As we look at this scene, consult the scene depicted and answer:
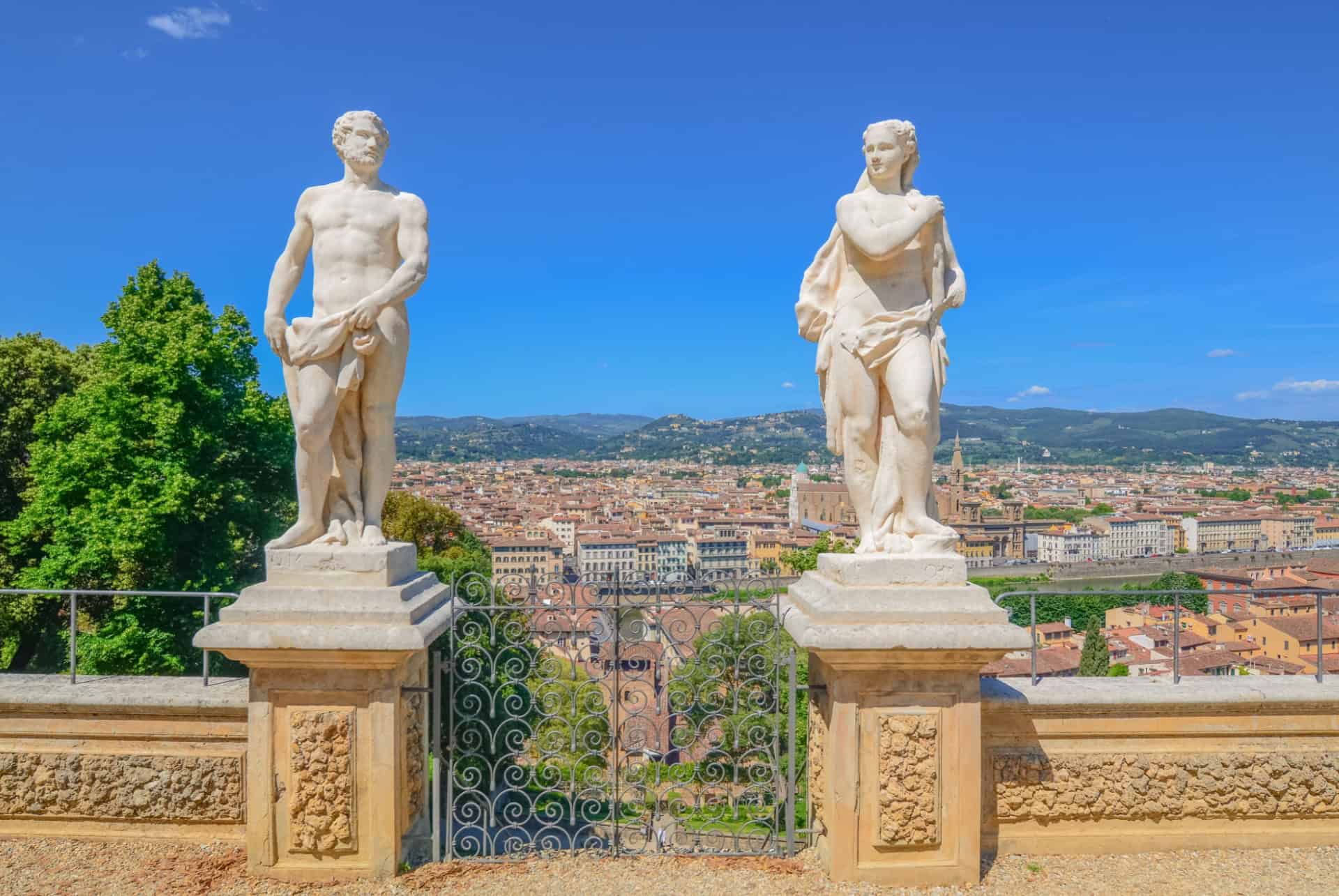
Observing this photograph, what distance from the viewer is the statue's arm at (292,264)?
4480mm

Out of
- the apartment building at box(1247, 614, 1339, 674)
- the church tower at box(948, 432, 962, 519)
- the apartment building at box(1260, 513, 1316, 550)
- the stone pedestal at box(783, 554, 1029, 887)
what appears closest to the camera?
the stone pedestal at box(783, 554, 1029, 887)

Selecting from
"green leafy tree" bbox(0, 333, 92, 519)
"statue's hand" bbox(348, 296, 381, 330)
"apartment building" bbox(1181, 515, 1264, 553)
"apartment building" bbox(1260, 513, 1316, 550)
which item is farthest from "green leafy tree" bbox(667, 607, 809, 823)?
"apartment building" bbox(1260, 513, 1316, 550)

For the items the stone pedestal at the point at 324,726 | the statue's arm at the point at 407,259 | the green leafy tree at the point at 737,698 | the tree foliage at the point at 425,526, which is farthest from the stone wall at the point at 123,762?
the tree foliage at the point at 425,526

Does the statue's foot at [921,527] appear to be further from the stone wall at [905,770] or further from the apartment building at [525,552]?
the apartment building at [525,552]

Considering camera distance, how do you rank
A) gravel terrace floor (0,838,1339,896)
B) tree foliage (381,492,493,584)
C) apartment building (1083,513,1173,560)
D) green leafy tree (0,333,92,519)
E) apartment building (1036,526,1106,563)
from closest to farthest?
1. gravel terrace floor (0,838,1339,896)
2. green leafy tree (0,333,92,519)
3. tree foliage (381,492,493,584)
4. apartment building (1036,526,1106,563)
5. apartment building (1083,513,1173,560)

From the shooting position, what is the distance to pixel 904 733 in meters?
4.20

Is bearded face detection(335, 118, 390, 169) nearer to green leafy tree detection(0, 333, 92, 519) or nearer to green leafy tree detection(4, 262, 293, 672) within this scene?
green leafy tree detection(4, 262, 293, 672)

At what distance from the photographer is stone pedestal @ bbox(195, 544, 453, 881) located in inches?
165

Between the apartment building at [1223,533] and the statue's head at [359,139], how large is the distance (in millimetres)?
150075

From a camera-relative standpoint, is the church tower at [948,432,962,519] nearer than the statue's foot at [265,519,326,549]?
No

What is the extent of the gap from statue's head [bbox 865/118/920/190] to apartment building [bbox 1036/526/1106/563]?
135m

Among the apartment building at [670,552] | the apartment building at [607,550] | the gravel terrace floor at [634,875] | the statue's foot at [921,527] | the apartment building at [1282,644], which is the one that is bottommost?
the apartment building at [670,552]

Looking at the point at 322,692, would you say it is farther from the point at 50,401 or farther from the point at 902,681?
the point at 50,401

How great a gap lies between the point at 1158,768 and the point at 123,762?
5693 mm
